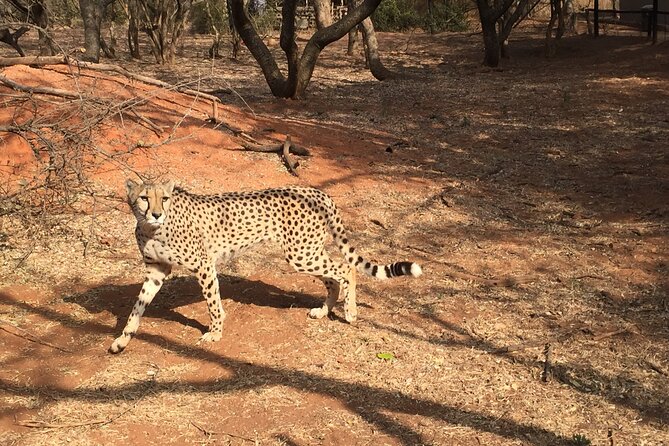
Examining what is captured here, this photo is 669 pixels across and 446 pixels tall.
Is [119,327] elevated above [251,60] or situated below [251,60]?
below

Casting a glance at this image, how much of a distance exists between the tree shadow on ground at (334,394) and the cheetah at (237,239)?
18.7 inches

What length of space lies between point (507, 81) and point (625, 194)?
8140mm

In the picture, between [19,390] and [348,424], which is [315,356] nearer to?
[348,424]

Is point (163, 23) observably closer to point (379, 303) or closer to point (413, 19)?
point (413, 19)

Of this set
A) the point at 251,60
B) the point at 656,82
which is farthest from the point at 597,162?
the point at 251,60

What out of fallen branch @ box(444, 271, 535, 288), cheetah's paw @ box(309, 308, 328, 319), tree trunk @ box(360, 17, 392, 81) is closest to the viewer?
cheetah's paw @ box(309, 308, 328, 319)

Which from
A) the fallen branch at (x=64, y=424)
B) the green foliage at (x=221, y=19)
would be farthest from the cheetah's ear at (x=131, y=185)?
the green foliage at (x=221, y=19)

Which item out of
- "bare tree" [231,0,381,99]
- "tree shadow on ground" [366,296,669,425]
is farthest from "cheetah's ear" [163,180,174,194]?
"bare tree" [231,0,381,99]

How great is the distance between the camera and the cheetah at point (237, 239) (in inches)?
213

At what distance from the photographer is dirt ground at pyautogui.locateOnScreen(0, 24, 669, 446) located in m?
4.55

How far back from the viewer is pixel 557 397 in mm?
4676

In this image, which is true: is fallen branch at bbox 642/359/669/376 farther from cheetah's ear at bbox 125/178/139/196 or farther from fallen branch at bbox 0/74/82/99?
fallen branch at bbox 0/74/82/99

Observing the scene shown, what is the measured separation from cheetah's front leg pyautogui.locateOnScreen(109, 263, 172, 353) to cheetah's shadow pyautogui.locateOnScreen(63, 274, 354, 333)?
442mm

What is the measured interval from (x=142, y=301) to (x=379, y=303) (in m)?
1.75
